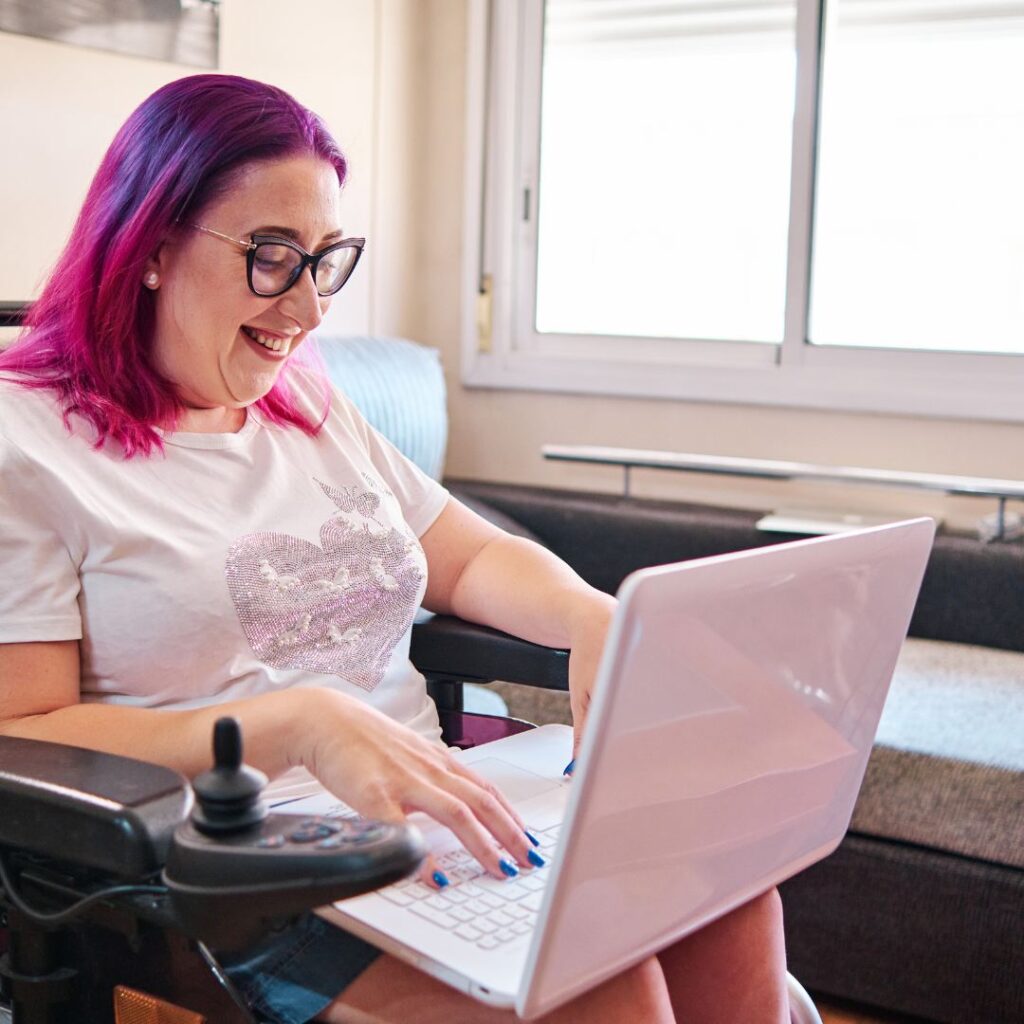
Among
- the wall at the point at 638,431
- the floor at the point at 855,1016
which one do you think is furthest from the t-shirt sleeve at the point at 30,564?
the wall at the point at 638,431

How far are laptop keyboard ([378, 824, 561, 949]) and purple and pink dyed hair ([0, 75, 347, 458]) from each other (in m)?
0.49

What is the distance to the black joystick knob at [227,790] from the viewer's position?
752mm

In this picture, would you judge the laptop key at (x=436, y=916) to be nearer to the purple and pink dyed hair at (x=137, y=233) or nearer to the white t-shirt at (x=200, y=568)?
the white t-shirt at (x=200, y=568)

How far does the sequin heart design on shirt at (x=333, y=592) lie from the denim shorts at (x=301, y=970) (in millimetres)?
345

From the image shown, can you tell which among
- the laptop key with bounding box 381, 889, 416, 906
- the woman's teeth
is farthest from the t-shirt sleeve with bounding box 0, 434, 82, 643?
the laptop key with bounding box 381, 889, 416, 906

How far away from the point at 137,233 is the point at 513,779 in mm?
594

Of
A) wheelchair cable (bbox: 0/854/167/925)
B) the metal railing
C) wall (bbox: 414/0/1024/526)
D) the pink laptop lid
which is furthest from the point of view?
wall (bbox: 414/0/1024/526)

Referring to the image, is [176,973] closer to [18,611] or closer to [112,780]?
[112,780]

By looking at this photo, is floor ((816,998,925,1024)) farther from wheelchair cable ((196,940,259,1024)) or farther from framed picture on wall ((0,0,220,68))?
framed picture on wall ((0,0,220,68))

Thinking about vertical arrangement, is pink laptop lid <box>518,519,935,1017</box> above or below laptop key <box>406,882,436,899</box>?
above

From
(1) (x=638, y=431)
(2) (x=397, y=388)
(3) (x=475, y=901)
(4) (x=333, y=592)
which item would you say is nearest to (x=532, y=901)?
(3) (x=475, y=901)

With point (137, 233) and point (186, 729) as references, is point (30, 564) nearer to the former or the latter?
point (186, 729)

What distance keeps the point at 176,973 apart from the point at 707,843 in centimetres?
37

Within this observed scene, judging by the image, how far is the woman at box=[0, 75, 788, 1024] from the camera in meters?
1.05
